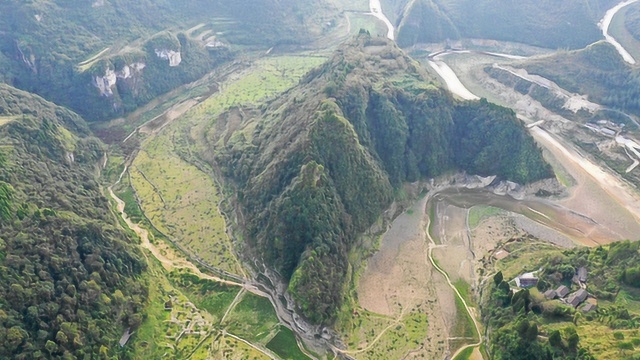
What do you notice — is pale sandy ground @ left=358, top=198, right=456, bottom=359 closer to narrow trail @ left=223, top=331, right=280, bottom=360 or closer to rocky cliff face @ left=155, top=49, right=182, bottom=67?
narrow trail @ left=223, top=331, right=280, bottom=360

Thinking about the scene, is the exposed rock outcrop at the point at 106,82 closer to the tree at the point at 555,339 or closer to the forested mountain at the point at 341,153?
the forested mountain at the point at 341,153

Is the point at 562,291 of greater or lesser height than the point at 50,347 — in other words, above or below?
below

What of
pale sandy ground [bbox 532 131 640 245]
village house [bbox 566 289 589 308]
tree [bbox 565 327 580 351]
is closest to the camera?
tree [bbox 565 327 580 351]

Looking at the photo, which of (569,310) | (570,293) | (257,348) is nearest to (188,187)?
(257,348)

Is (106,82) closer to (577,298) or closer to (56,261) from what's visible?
(56,261)

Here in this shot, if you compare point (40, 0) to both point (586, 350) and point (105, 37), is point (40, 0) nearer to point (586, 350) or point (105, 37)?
point (105, 37)

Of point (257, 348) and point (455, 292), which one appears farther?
point (455, 292)

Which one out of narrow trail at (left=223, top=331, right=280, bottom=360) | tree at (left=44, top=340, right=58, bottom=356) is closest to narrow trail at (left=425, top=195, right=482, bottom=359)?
narrow trail at (left=223, top=331, right=280, bottom=360)
